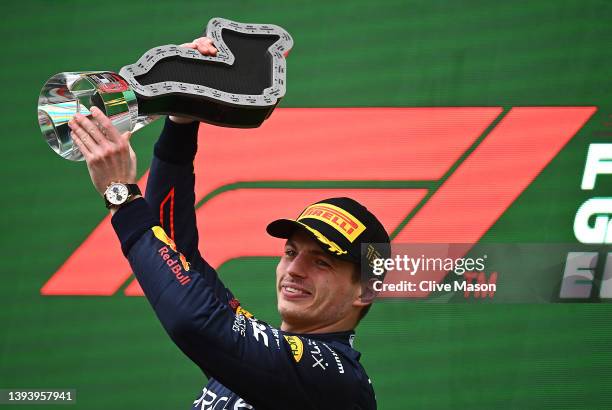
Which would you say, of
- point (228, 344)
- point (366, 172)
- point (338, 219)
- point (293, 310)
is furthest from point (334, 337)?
point (366, 172)

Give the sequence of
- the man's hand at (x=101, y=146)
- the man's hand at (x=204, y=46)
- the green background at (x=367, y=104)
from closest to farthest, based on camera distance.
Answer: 1. the man's hand at (x=101, y=146)
2. the man's hand at (x=204, y=46)
3. the green background at (x=367, y=104)

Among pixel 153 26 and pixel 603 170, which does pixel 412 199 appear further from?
pixel 153 26

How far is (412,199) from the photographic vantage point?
2467 millimetres

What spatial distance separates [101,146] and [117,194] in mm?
72

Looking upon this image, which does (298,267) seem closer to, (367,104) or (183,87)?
(183,87)

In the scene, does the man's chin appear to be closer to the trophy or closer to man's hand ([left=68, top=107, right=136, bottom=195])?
the trophy

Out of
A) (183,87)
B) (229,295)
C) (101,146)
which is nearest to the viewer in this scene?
(101,146)

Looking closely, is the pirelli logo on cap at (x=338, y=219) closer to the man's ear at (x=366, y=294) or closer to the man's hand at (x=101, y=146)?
the man's ear at (x=366, y=294)

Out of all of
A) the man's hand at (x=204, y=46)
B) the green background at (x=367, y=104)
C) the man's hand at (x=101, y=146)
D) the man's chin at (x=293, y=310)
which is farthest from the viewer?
the green background at (x=367, y=104)

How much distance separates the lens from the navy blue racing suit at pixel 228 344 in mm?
1164

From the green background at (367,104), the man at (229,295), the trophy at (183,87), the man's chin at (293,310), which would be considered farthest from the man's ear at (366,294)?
the green background at (367,104)

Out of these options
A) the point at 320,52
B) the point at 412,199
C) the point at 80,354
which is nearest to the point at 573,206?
the point at 412,199

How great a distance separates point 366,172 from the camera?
8.09 ft

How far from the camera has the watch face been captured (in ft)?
3.82
